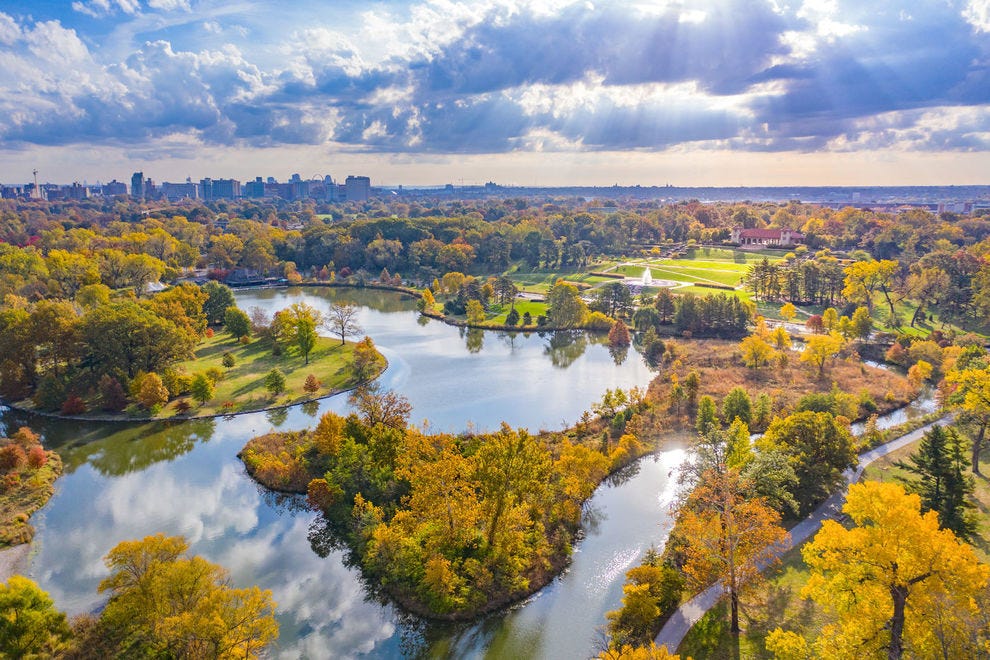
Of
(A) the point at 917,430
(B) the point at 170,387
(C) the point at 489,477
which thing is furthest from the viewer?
(B) the point at 170,387

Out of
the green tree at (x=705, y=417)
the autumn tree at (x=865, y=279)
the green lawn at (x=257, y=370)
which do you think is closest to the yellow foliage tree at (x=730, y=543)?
the green tree at (x=705, y=417)

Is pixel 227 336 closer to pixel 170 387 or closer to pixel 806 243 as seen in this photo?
pixel 170 387

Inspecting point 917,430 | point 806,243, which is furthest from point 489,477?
point 806,243

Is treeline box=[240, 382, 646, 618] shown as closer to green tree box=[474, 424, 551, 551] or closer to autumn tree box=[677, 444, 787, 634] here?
green tree box=[474, 424, 551, 551]

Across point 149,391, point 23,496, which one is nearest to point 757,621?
point 23,496

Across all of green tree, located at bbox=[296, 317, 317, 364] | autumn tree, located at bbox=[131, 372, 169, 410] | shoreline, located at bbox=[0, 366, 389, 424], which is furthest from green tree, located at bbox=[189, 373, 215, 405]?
green tree, located at bbox=[296, 317, 317, 364]

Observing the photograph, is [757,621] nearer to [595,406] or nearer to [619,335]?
[595,406]
